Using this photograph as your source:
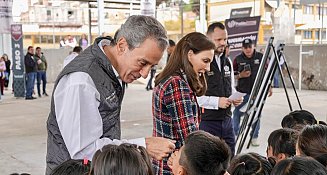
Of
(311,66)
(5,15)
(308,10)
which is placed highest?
(308,10)

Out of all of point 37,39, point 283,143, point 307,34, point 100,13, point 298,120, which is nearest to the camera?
point 283,143

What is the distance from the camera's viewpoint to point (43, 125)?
8.34 metres

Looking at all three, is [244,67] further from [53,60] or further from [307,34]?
[53,60]

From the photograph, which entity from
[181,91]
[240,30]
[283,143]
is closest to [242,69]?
[283,143]

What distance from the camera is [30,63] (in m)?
12.5

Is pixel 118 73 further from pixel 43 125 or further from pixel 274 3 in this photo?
pixel 274 3

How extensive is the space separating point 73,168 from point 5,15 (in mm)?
10630

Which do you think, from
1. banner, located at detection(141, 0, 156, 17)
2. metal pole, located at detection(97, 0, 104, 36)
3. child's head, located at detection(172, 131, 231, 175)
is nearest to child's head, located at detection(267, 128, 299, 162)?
child's head, located at detection(172, 131, 231, 175)

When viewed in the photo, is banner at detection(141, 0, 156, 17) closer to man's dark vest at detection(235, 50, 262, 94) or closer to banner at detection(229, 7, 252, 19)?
banner at detection(229, 7, 252, 19)

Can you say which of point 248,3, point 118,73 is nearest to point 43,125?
point 118,73

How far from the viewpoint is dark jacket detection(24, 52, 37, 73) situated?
1239 cm

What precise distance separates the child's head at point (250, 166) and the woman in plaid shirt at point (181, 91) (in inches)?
12.1

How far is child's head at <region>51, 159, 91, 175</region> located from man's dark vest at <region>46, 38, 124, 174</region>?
9cm

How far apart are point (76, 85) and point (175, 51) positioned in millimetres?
1011
